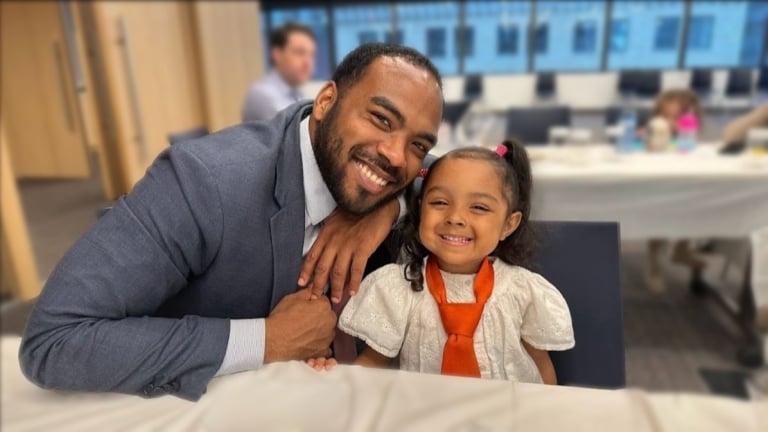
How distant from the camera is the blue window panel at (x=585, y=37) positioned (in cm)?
758

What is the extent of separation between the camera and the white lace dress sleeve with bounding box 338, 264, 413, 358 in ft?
3.30

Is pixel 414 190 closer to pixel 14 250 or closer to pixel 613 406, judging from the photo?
pixel 613 406

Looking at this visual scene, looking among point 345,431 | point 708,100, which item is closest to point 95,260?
point 345,431

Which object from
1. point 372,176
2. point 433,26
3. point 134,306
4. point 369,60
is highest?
point 433,26

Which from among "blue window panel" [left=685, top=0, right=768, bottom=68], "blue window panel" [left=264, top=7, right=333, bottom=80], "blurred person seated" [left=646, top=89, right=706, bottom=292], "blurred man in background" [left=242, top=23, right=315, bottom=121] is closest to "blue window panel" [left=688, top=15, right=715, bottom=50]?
"blue window panel" [left=685, top=0, right=768, bottom=68]

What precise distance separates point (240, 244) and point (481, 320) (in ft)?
1.54

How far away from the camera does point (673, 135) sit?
3012 millimetres

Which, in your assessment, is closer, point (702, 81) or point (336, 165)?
point (336, 165)

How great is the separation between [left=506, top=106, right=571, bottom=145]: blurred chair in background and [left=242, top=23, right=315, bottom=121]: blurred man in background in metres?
1.55

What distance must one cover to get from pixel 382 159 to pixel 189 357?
49 centimetres

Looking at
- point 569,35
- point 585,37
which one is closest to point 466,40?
point 569,35

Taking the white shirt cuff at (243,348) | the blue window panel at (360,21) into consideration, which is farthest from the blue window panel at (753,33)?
the white shirt cuff at (243,348)

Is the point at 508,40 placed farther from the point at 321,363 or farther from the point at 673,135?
the point at 321,363

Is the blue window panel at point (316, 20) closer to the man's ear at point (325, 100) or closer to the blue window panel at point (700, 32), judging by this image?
the blue window panel at point (700, 32)
